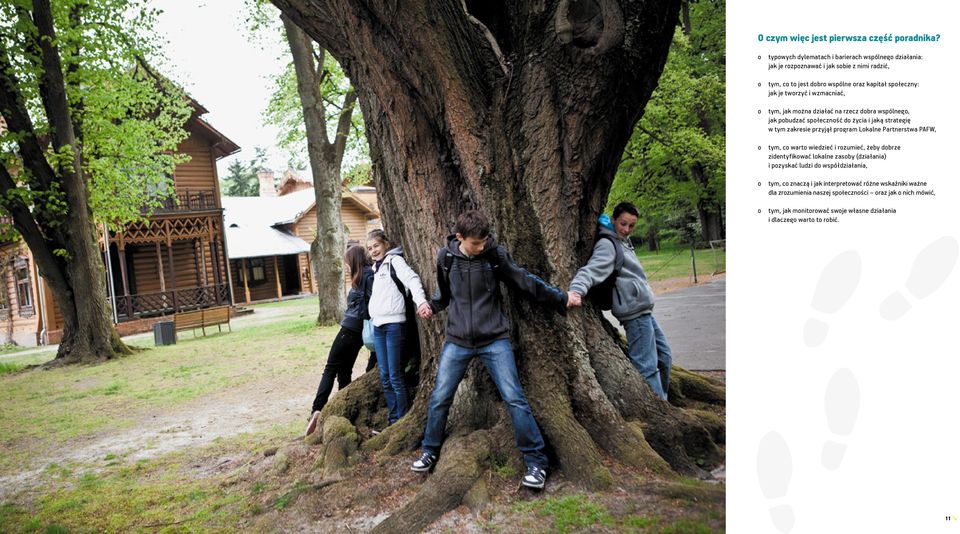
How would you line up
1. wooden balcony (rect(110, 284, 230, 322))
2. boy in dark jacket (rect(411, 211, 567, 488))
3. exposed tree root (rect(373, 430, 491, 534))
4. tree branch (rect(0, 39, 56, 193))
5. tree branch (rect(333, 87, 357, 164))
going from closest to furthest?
exposed tree root (rect(373, 430, 491, 534))
boy in dark jacket (rect(411, 211, 567, 488))
tree branch (rect(0, 39, 56, 193))
tree branch (rect(333, 87, 357, 164))
wooden balcony (rect(110, 284, 230, 322))

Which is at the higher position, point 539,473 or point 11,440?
point 539,473

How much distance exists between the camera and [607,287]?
11.2 feet

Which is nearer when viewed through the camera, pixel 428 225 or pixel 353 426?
pixel 428 225

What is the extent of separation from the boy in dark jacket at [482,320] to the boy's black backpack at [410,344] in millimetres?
872

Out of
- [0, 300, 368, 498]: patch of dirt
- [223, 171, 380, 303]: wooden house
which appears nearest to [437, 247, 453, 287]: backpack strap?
[0, 300, 368, 498]: patch of dirt

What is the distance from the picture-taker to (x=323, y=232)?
12.4 m

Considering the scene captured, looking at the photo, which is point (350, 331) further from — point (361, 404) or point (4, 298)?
point (4, 298)

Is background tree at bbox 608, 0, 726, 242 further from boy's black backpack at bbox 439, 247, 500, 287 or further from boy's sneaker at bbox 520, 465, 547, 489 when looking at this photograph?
boy's sneaker at bbox 520, 465, 547, 489

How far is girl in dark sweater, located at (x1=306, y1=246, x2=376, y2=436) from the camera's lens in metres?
4.10
